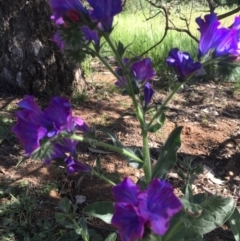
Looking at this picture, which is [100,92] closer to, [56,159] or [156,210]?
[56,159]

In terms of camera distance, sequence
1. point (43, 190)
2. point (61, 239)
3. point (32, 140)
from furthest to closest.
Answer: point (43, 190) < point (61, 239) < point (32, 140)

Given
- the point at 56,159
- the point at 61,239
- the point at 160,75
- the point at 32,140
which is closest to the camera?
the point at 32,140

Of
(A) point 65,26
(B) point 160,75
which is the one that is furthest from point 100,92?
(A) point 65,26

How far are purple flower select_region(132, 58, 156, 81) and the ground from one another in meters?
0.67

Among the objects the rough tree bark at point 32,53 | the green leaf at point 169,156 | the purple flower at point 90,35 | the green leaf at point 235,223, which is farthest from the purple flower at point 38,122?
the rough tree bark at point 32,53

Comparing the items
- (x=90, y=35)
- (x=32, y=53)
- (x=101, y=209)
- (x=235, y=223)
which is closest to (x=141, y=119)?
(x=90, y=35)

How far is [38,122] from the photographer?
132 cm

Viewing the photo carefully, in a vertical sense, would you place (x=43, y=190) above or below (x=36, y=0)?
below

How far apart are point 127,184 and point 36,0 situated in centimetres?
259

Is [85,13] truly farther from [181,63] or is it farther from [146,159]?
[146,159]

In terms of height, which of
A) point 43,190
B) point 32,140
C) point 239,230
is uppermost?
point 32,140

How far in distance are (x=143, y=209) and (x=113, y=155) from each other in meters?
1.62

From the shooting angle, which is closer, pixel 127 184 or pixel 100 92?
pixel 127 184

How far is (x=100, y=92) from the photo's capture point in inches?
149
